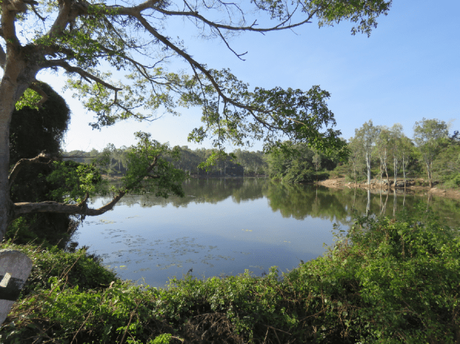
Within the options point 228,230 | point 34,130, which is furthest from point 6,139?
point 228,230

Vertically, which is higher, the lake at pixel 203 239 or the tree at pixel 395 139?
the tree at pixel 395 139

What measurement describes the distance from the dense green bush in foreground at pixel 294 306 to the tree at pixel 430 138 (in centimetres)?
3892

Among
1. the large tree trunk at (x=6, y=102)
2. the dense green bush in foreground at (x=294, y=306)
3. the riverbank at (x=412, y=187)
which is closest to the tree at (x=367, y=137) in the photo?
the riverbank at (x=412, y=187)

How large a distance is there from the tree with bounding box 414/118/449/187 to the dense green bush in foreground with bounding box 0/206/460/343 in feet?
128

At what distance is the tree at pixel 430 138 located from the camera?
109ft

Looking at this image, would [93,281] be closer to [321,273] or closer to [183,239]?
[321,273]

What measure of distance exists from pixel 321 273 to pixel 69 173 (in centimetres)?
486

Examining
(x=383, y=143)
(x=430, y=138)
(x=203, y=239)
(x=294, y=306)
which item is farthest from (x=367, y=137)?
(x=294, y=306)

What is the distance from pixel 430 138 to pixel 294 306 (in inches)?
1631

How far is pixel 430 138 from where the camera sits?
34031 mm

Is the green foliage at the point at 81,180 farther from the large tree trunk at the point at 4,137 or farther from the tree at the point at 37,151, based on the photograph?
the tree at the point at 37,151

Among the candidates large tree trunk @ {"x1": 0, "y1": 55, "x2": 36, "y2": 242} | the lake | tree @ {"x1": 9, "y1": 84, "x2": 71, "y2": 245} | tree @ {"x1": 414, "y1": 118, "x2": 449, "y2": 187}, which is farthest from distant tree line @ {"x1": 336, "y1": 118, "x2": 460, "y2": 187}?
large tree trunk @ {"x1": 0, "y1": 55, "x2": 36, "y2": 242}

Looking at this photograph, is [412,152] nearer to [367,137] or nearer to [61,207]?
[367,137]

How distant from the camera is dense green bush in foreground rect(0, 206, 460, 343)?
8.39 ft
